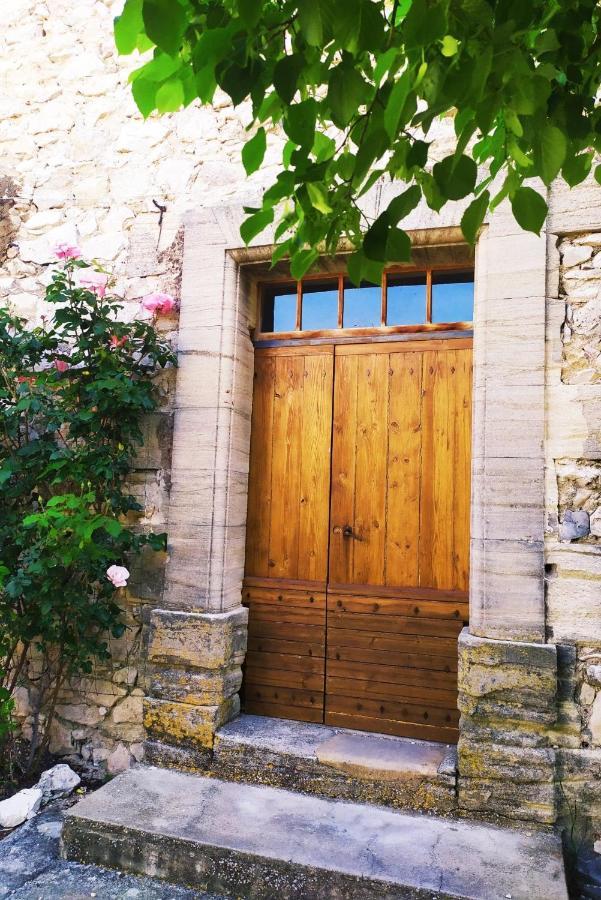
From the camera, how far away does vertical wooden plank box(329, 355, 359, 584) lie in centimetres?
347

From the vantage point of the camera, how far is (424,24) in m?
1.05

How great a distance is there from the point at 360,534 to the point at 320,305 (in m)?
1.26

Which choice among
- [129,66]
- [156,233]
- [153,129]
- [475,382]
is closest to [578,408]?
[475,382]

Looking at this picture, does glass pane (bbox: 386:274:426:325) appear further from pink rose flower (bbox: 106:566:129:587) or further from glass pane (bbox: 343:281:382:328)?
pink rose flower (bbox: 106:566:129:587)

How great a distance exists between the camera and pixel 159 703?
3404mm

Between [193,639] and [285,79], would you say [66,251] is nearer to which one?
[193,639]

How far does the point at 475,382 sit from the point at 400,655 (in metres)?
1.38

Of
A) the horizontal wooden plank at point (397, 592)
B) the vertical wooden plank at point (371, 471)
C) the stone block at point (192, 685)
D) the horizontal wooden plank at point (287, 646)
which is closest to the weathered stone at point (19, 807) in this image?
the stone block at point (192, 685)

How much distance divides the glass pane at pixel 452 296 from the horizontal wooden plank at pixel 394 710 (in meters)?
1.92

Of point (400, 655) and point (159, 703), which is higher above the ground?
point (400, 655)

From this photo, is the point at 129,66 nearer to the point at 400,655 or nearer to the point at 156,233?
the point at 156,233

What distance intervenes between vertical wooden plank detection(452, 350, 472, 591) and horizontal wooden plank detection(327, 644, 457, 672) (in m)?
0.37

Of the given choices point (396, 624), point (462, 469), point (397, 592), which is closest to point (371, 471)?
point (462, 469)

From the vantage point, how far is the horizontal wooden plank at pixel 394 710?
324 cm
